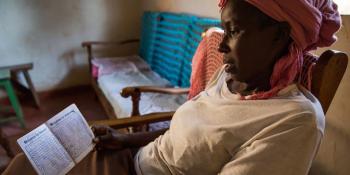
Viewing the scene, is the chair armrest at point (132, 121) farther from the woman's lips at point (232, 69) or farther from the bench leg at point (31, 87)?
the bench leg at point (31, 87)

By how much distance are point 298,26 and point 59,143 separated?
2.44 feet

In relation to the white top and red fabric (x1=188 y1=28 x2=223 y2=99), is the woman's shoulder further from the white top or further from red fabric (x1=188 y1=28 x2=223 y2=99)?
red fabric (x1=188 y1=28 x2=223 y2=99)

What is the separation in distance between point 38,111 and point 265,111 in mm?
2669

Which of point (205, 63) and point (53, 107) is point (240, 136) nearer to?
point (205, 63)

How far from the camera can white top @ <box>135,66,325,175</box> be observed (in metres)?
0.55

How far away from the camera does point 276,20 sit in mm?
597

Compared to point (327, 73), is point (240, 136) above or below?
below

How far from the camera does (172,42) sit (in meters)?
2.36

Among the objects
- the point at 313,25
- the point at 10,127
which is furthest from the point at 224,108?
the point at 10,127

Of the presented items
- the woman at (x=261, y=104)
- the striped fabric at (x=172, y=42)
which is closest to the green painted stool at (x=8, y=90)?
the striped fabric at (x=172, y=42)

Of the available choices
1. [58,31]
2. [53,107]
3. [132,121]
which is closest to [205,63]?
[132,121]

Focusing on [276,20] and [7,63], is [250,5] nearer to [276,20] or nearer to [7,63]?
[276,20]

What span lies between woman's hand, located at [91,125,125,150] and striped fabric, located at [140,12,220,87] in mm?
1021

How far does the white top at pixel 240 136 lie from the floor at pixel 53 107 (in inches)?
74.7
